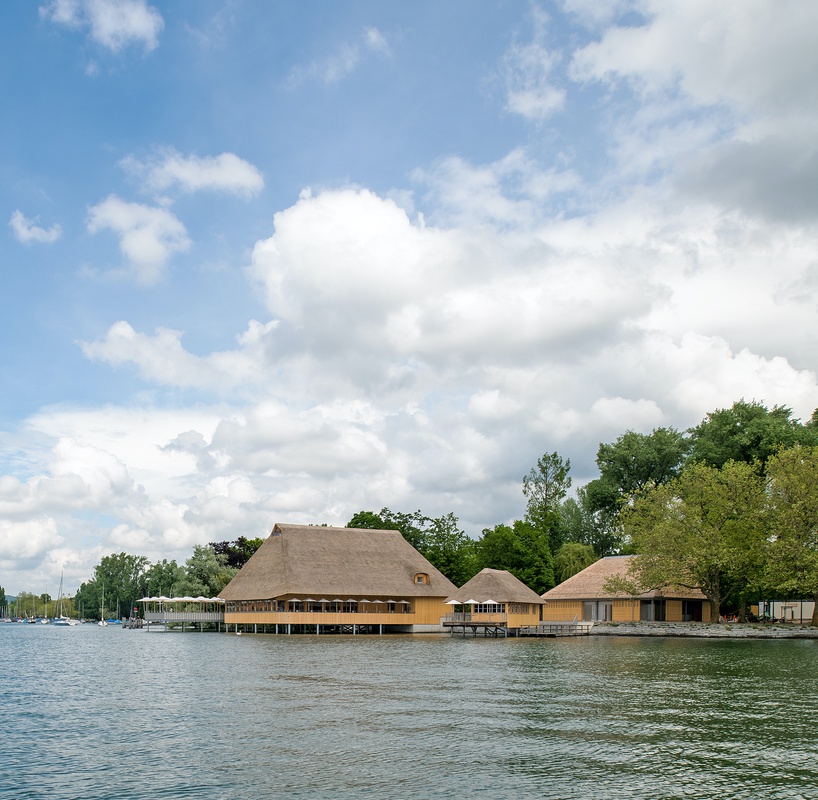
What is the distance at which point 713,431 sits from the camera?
261 ft

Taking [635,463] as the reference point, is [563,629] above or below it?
below

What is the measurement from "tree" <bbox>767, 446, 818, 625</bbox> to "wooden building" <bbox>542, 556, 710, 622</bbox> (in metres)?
11.7

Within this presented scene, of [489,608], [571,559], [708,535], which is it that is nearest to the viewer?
[708,535]

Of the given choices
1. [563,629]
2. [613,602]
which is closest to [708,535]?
[613,602]

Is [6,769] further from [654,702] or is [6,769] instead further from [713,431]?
[713,431]

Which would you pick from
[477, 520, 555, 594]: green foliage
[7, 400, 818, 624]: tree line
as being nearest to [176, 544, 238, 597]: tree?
[7, 400, 818, 624]: tree line

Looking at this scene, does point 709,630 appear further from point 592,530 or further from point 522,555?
point 592,530

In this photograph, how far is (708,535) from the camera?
61.7 meters

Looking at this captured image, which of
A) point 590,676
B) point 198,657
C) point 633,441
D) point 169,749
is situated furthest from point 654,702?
point 633,441

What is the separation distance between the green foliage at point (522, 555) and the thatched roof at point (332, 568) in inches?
208

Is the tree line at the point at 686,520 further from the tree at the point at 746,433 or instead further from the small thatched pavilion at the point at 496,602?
the small thatched pavilion at the point at 496,602

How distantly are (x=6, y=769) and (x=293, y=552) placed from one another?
57.7 metres

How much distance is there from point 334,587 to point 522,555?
19.1 meters

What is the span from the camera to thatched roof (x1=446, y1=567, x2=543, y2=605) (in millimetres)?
70438
